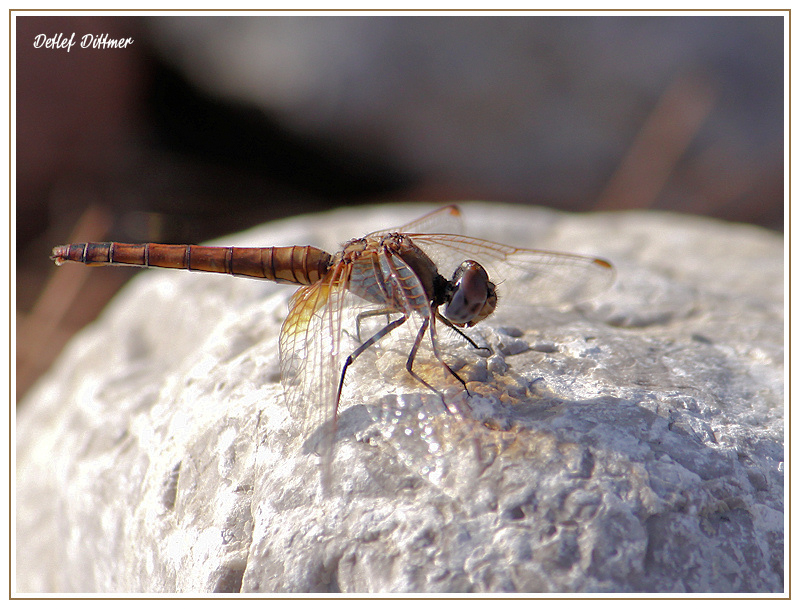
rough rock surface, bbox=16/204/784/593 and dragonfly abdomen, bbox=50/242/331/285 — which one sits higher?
dragonfly abdomen, bbox=50/242/331/285

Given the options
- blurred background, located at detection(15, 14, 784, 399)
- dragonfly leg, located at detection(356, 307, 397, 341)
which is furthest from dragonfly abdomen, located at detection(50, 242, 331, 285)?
blurred background, located at detection(15, 14, 784, 399)

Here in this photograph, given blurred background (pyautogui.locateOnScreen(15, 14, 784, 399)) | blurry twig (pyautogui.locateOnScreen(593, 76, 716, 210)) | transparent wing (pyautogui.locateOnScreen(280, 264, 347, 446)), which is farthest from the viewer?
blurry twig (pyautogui.locateOnScreen(593, 76, 716, 210))
